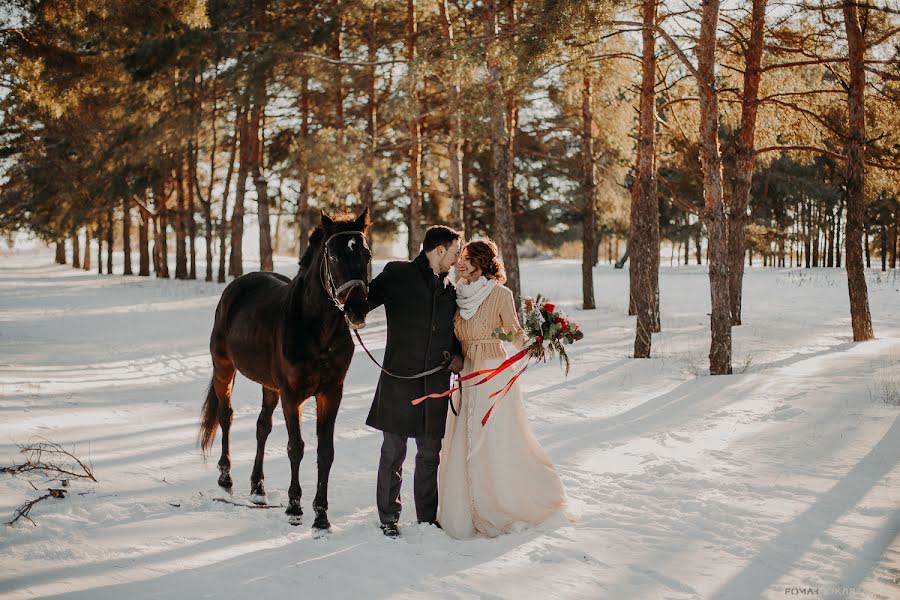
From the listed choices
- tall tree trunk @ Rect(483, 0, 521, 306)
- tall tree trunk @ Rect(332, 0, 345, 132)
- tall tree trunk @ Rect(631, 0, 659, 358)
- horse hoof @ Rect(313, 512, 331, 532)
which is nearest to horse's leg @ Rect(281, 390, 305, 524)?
horse hoof @ Rect(313, 512, 331, 532)

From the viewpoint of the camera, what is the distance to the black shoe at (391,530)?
461 centimetres

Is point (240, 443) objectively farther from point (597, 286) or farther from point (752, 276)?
point (752, 276)

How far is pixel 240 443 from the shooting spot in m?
7.22

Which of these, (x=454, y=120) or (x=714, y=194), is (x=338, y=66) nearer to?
(x=454, y=120)

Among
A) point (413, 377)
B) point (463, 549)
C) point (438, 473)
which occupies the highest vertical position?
point (413, 377)

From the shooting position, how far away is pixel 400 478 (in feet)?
15.6

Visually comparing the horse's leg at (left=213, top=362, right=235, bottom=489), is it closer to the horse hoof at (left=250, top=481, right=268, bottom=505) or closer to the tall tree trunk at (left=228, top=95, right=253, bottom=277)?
the horse hoof at (left=250, top=481, right=268, bottom=505)

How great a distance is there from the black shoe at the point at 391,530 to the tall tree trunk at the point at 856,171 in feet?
37.5

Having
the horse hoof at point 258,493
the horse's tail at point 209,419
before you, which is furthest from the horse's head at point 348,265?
the horse's tail at point 209,419

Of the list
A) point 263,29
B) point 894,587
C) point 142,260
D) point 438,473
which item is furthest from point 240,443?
point 142,260

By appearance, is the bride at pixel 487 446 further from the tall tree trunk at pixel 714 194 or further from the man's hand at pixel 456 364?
the tall tree trunk at pixel 714 194

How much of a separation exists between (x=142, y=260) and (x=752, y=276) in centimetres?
3281

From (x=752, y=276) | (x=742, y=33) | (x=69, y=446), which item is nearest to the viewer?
(x=69, y=446)

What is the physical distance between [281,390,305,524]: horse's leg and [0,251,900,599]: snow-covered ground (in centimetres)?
15
